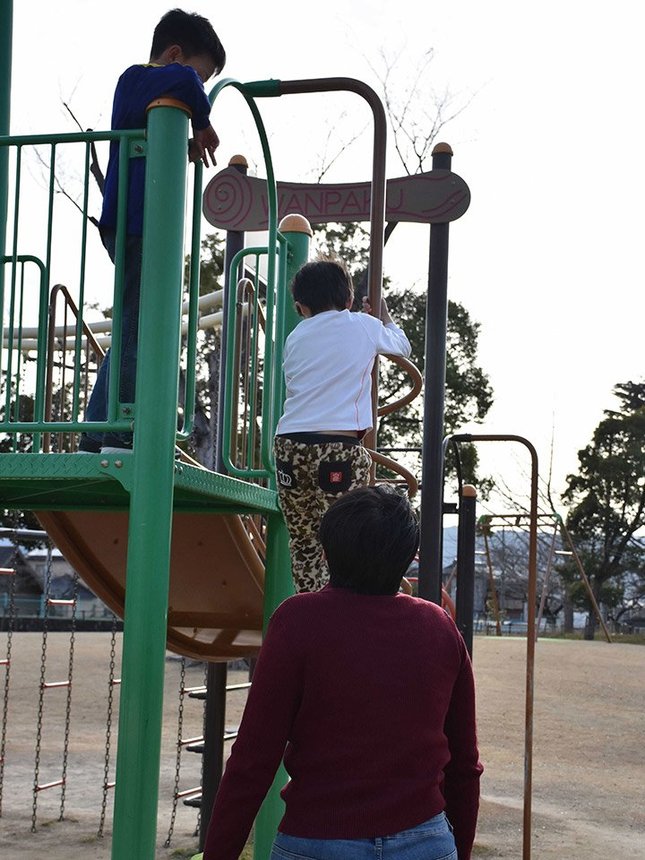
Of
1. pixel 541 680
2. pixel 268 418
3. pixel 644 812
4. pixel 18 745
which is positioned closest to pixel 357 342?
pixel 268 418

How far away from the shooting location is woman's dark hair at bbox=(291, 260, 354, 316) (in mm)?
3422

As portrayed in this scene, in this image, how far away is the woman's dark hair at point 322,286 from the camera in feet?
11.2

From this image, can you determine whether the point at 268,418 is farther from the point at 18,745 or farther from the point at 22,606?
the point at 22,606

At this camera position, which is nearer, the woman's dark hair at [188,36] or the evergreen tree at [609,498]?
the woman's dark hair at [188,36]

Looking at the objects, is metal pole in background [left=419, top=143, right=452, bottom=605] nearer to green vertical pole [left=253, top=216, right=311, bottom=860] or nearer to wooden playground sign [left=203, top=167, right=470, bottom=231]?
wooden playground sign [left=203, top=167, right=470, bottom=231]

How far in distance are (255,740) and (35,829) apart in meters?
6.44

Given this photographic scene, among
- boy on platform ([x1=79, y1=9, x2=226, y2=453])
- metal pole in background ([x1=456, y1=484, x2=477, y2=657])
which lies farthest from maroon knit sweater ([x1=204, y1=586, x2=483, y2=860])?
metal pole in background ([x1=456, y1=484, x2=477, y2=657])

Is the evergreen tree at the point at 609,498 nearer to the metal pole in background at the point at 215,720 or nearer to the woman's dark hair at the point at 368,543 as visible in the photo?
the metal pole in background at the point at 215,720

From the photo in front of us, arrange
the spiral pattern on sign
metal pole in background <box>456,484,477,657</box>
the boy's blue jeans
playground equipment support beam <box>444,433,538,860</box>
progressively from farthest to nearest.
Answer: the spiral pattern on sign → metal pole in background <box>456,484,477,657</box> → playground equipment support beam <box>444,433,538,860</box> → the boy's blue jeans

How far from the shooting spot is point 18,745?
11.0m

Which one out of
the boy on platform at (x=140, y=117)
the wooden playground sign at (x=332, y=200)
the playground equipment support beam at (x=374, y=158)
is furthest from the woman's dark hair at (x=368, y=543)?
the wooden playground sign at (x=332, y=200)

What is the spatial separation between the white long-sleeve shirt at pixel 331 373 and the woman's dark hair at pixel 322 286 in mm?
37

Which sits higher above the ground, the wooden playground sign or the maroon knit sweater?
the wooden playground sign

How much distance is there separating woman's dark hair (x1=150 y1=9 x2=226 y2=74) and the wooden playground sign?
264cm
